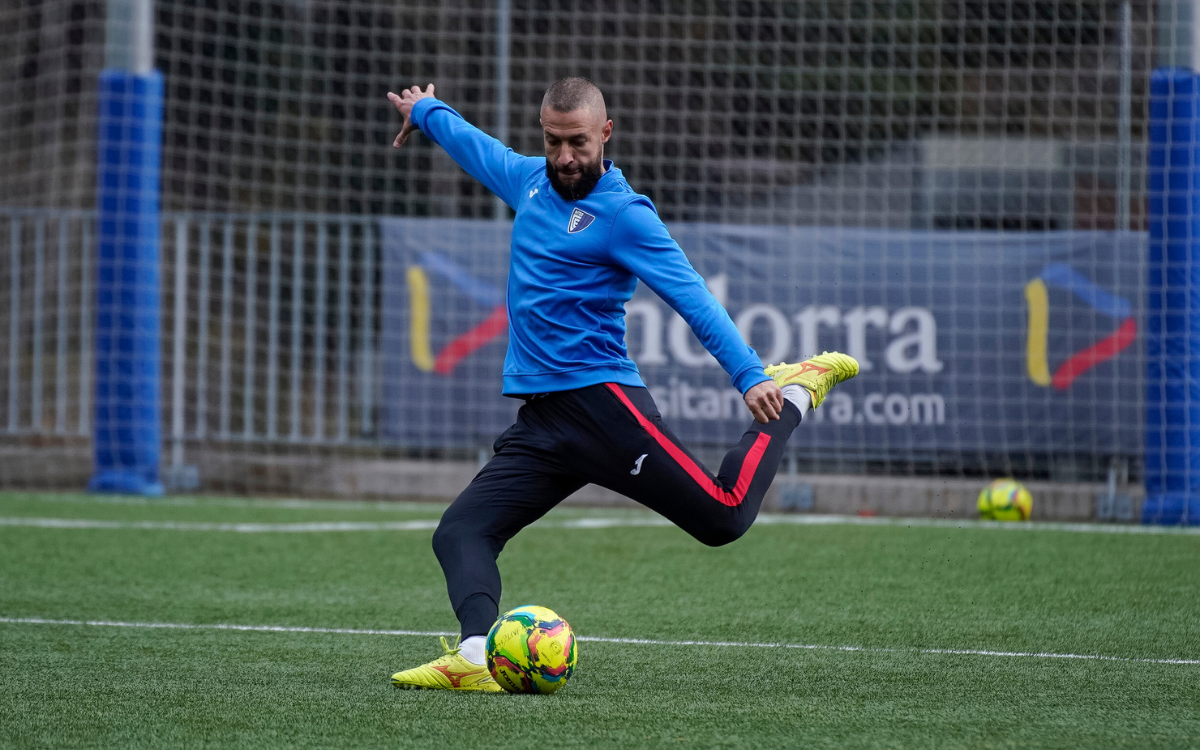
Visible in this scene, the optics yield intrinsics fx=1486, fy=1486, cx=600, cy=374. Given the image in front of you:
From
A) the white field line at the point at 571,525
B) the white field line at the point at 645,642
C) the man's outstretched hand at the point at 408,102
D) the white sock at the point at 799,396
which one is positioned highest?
the man's outstretched hand at the point at 408,102

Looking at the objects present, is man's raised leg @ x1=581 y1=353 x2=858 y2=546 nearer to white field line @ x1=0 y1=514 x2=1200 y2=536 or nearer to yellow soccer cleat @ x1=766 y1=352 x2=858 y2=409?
→ yellow soccer cleat @ x1=766 y1=352 x2=858 y2=409

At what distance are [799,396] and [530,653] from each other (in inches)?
48.0

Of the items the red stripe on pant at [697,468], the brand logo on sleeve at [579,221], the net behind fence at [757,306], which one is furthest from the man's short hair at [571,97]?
the net behind fence at [757,306]

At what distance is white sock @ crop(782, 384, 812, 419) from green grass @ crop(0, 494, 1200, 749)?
0.80m

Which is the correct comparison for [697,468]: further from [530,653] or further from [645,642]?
[645,642]

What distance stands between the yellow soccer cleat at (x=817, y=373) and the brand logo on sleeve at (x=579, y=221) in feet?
2.82

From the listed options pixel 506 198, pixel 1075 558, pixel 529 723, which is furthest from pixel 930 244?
pixel 529 723

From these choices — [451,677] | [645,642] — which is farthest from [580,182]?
[645,642]

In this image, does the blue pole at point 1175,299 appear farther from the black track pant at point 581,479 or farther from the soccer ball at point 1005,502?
the black track pant at point 581,479

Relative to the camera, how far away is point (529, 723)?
366cm

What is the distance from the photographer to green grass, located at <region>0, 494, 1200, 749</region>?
3600mm

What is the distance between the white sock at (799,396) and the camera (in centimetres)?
460

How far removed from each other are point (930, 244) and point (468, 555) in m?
6.93

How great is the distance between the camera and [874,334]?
34.1 ft
